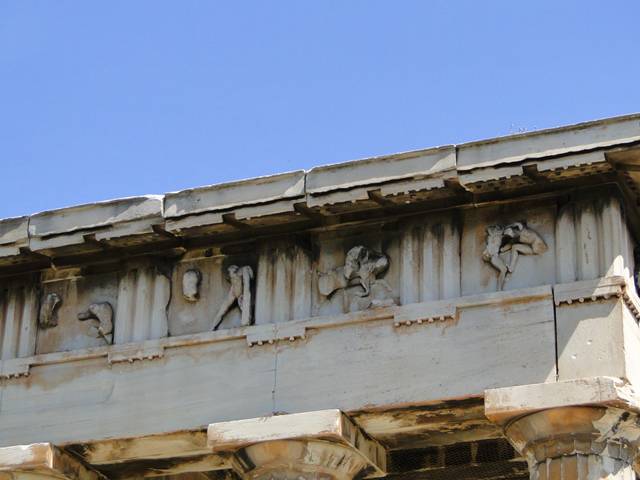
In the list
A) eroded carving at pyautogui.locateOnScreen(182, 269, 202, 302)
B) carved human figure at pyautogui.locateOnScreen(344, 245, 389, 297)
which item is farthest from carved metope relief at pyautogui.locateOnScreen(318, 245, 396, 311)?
eroded carving at pyautogui.locateOnScreen(182, 269, 202, 302)

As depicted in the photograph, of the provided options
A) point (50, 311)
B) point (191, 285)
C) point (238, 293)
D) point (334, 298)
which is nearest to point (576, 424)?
point (334, 298)

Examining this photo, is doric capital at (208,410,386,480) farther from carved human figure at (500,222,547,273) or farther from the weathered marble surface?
carved human figure at (500,222,547,273)

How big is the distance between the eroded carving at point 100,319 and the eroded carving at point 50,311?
330 millimetres

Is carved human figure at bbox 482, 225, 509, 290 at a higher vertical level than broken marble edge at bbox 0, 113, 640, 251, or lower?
lower

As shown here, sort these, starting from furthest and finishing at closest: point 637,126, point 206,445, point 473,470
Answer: point 473,470, point 206,445, point 637,126

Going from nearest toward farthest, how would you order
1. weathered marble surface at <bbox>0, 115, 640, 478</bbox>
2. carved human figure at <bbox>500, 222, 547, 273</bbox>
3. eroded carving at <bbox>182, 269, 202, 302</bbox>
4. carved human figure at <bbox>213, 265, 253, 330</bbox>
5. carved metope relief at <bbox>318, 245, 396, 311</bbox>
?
1. weathered marble surface at <bbox>0, 115, 640, 478</bbox>
2. carved human figure at <bbox>500, 222, 547, 273</bbox>
3. carved metope relief at <bbox>318, 245, 396, 311</bbox>
4. carved human figure at <bbox>213, 265, 253, 330</bbox>
5. eroded carving at <bbox>182, 269, 202, 302</bbox>

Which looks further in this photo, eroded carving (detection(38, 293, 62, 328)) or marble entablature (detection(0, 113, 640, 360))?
eroded carving (detection(38, 293, 62, 328))

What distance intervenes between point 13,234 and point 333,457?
175 inches

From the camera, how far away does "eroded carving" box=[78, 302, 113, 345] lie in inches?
894

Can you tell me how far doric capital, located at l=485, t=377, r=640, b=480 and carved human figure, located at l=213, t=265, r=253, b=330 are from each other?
3.02m

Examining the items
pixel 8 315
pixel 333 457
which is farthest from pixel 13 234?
pixel 333 457

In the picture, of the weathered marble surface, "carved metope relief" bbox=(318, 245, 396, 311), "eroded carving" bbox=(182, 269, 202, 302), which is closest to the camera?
the weathered marble surface

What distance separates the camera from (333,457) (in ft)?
69.5

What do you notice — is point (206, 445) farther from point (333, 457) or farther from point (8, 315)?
point (8, 315)
